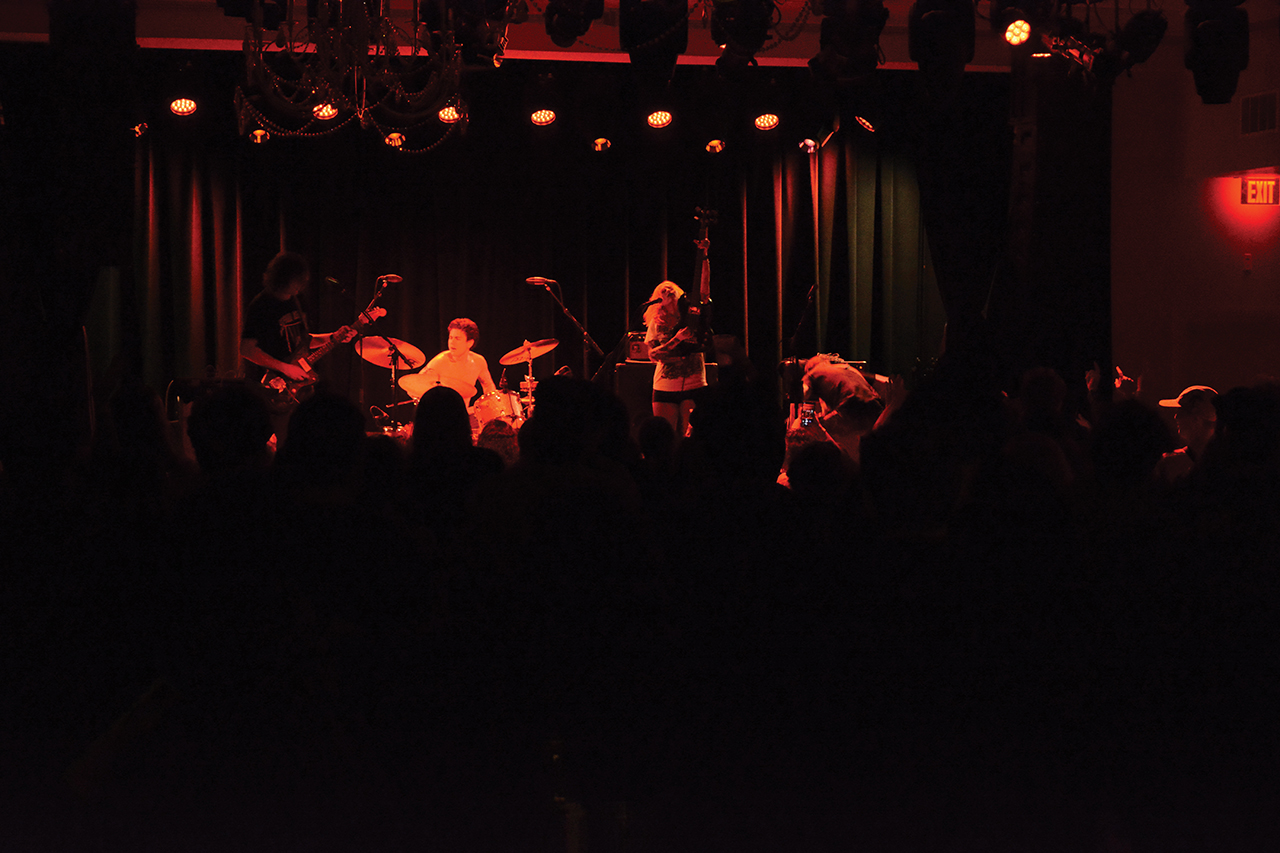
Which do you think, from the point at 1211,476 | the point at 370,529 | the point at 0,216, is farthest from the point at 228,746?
the point at 0,216

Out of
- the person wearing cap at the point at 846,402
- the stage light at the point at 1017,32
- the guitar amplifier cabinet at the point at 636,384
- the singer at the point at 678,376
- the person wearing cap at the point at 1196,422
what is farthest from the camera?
the guitar amplifier cabinet at the point at 636,384

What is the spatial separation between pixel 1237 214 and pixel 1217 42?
4219 mm

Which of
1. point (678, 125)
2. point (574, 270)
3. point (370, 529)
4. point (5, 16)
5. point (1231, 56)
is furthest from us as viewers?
point (574, 270)

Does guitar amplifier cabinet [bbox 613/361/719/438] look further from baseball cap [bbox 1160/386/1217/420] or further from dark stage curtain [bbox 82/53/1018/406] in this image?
baseball cap [bbox 1160/386/1217/420]

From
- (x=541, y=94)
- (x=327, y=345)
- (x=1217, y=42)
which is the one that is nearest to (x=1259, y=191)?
(x=1217, y=42)

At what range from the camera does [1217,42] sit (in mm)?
4820

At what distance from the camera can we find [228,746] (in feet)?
6.50

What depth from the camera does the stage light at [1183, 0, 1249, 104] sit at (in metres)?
4.81

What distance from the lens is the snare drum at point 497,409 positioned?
7223mm

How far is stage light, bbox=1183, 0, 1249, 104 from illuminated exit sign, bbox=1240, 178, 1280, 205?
401 cm

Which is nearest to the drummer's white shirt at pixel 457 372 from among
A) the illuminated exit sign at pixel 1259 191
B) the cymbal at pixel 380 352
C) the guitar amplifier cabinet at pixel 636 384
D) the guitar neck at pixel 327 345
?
the cymbal at pixel 380 352

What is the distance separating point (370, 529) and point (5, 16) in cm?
694

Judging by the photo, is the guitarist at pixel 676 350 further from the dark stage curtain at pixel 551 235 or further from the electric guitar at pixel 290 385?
the electric guitar at pixel 290 385

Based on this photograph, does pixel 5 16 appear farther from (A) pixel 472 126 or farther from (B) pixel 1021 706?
(B) pixel 1021 706
